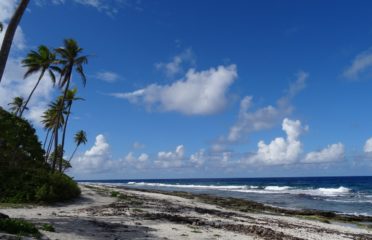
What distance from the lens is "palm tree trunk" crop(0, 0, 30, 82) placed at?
12.9 m

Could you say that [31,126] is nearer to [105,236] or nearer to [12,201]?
[12,201]

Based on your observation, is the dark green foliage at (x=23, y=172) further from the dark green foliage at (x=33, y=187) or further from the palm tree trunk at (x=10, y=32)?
the palm tree trunk at (x=10, y=32)

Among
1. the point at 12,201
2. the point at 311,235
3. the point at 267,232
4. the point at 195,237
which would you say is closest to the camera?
the point at 195,237

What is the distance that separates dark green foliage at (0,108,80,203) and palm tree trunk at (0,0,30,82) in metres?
11.9

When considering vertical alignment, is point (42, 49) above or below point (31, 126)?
above

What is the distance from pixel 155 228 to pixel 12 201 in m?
10.2

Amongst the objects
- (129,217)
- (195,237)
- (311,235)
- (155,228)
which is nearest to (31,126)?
(129,217)

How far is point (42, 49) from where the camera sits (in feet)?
126

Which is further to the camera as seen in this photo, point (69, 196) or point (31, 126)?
point (31, 126)

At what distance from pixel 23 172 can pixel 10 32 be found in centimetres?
1449

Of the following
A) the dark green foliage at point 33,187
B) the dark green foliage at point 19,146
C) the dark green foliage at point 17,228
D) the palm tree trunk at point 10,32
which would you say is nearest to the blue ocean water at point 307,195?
the dark green foliage at point 33,187

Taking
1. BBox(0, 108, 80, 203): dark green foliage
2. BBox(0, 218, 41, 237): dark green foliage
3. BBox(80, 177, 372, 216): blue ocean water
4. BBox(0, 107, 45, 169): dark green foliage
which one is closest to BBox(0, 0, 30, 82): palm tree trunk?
BBox(0, 218, 41, 237): dark green foliage

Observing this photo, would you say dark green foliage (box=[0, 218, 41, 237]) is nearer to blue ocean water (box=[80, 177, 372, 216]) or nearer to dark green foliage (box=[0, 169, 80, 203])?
dark green foliage (box=[0, 169, 80, 203])

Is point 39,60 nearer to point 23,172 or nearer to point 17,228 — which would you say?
point 23,172
